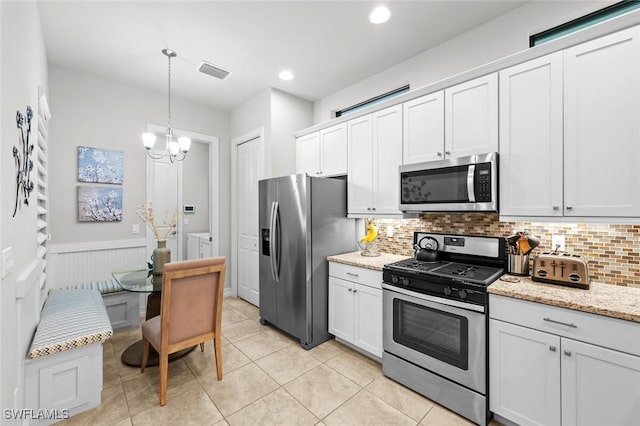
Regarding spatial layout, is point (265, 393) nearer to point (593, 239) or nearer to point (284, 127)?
point (593, 239)

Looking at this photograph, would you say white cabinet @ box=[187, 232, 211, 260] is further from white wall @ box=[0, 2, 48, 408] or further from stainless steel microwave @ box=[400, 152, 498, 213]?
stainless steel microwave @ box=[400, 152, 498, 213]

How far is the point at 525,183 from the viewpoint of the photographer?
199 centimetres

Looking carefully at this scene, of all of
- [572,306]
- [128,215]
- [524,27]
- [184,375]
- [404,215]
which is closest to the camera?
[572,306]

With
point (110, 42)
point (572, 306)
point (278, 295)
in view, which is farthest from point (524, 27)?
point (110, 42)

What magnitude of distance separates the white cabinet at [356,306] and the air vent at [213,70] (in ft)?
8.42

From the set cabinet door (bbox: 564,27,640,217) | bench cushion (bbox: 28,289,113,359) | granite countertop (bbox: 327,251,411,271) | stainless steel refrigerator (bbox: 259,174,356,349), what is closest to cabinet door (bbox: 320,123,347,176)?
stainless steel refrigerator (bbox: 259,174,356,349)

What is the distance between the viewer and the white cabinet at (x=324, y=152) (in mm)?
3246

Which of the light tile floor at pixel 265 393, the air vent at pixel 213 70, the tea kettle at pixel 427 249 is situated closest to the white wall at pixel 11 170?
the light tile floor at pixel 265 393

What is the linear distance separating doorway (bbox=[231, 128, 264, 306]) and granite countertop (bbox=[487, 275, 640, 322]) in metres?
3.07

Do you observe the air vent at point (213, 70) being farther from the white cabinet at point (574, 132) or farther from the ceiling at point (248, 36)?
the white cabinet at point (574, 132)

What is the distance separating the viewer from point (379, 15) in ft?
7.88

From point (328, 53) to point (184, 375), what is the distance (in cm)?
337

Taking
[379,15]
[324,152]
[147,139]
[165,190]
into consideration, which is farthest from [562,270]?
[165,190]

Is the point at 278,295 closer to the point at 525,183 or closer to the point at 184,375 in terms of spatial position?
the point at 184,375
